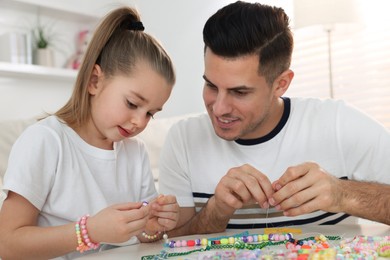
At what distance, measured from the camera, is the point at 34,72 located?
3277 millimetres

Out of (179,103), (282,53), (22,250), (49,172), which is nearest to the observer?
(22,250)

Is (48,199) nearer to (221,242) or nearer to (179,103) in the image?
(221,242)

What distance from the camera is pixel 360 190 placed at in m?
1.48

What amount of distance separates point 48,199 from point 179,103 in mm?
3031

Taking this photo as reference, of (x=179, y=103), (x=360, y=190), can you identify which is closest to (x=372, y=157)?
(x=360, y=190)

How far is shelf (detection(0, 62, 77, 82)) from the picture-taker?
3.15m

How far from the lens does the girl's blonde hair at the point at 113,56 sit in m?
1.51

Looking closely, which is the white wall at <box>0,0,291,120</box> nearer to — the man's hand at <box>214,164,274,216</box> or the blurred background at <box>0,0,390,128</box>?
the blurred background at <box>0,0,390,128</box>

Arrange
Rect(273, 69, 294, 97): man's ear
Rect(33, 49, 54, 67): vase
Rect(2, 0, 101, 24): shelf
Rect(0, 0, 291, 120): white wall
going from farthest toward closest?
Rect(0, 0, 291, 120): white wall, Rect(33, 49, 54, 67): vase, Rect(2, 0, 101, 24): shelf, Rect(273, 69, 294, 97): man's ear

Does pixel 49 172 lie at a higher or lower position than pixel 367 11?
lower

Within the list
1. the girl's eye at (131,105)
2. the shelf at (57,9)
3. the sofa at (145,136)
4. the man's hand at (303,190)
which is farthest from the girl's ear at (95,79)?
the shelf at (57,9)

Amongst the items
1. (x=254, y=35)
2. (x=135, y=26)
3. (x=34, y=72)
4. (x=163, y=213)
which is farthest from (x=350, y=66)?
(x=163, y=213)

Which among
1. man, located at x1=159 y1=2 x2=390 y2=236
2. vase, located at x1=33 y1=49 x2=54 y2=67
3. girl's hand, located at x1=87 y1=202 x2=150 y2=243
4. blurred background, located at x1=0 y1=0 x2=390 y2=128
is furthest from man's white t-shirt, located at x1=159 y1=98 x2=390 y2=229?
vase, located at x1=33 y1=49 x2=54 y2=67

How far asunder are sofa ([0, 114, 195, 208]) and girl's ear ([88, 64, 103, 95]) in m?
1.06
